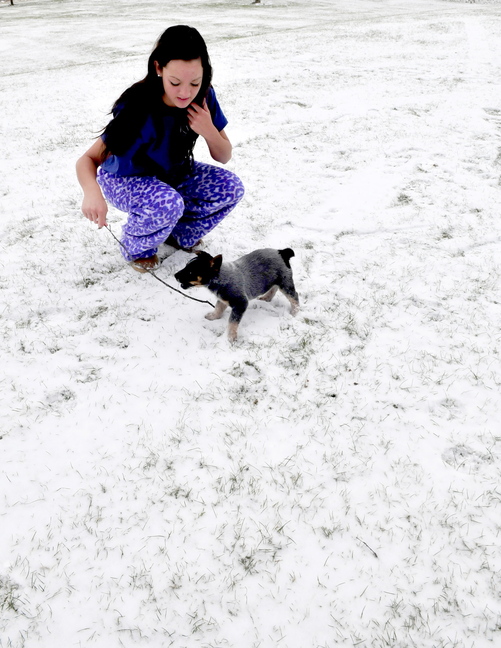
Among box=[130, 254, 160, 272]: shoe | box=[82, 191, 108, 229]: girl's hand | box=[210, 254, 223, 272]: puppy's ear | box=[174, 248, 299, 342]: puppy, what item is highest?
box=[82, 191, 108, 229]: girl's hand

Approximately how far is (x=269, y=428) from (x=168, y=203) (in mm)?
2184

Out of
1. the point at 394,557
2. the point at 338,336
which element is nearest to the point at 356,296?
the point at 338,336

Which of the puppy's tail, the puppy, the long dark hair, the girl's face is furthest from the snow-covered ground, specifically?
the girl's face

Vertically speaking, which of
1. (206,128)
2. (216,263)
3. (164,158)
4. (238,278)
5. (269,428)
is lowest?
(269,428)

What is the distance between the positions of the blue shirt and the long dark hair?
0.04 meters

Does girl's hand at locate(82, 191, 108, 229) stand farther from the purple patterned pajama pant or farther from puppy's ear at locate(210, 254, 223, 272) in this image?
puppy's ear at locate(210, 254, 223, 272)

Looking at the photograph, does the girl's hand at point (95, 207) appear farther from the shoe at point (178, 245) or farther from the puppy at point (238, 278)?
the shoe at point (178, 245)

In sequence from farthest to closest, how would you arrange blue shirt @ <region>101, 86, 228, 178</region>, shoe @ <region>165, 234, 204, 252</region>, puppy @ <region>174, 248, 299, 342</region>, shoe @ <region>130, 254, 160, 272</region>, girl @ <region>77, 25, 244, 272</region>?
shoe @ <region>165, 234, 204, 252</region>
shoe @ <region>130, 254, 160, 272</region>
blue shirt @ <region>101, 86, 228, 178</region>
puppy @ <region>174, 248, 299, 342</region>
girl @ <region>77, 25, 244, 272</region>

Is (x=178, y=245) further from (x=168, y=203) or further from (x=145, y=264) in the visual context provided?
(x=168, y=203)

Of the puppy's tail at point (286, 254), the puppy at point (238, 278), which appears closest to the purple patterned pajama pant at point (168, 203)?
the puppy at point (238, 278)

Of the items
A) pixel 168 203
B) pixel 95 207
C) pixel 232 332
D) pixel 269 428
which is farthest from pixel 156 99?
pixel 269 428

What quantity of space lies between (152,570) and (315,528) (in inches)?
37.2

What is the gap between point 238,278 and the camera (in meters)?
3.49

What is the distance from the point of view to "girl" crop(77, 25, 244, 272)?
304 centimetres
